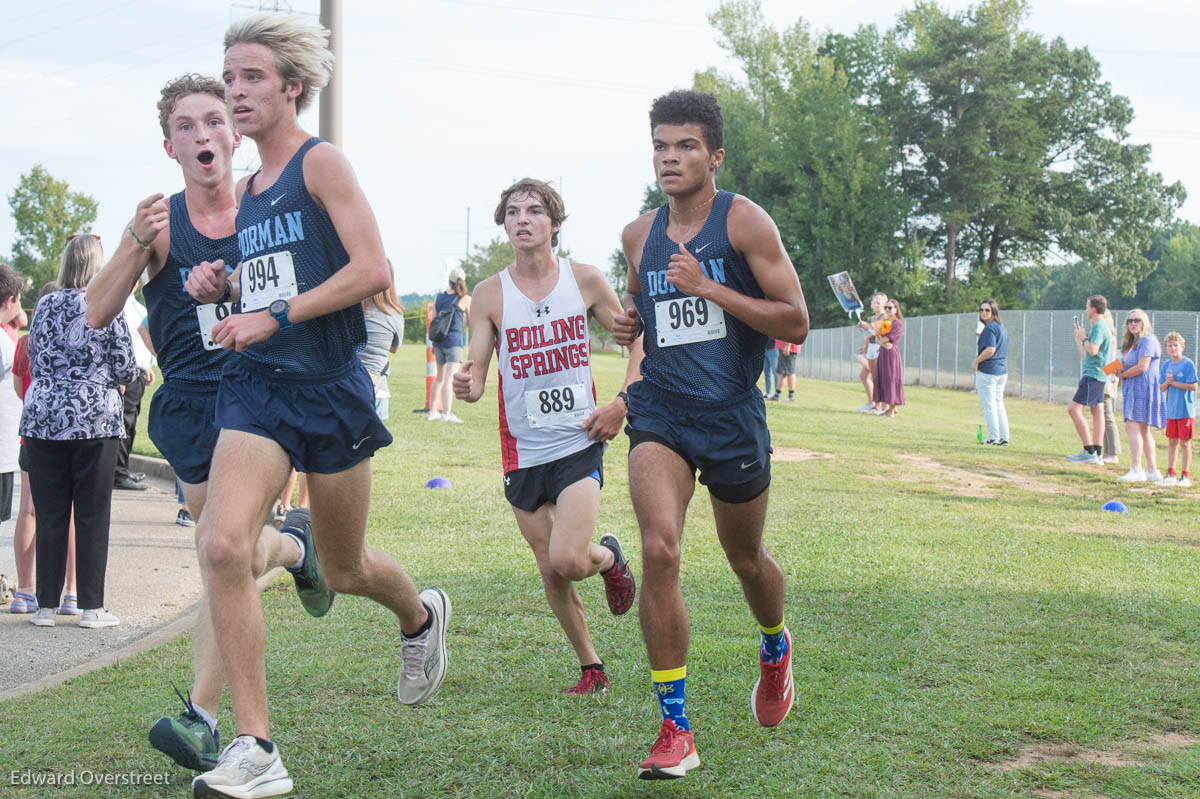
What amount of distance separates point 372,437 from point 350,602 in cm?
339

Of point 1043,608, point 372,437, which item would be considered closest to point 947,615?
point 1043,608

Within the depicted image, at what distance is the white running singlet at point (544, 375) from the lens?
17.9 feet

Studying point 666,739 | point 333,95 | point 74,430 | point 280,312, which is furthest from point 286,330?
point 333,95

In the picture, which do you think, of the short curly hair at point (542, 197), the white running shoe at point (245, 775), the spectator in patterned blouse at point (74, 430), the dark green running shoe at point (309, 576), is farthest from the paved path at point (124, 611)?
the short curly hair at point (542, 197)

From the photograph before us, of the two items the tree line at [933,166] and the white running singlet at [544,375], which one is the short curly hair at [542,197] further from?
the tree line at [933,166]

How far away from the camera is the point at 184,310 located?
4629 millimetres

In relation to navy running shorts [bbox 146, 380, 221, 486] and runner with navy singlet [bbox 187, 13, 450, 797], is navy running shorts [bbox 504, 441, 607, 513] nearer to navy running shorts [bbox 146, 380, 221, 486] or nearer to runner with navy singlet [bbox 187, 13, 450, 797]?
runner with navy singlet [bbox 187, 13, 450, 797]

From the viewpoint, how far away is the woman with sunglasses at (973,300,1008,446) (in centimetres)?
1841

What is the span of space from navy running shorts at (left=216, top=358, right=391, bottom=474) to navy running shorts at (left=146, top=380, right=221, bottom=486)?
0.43 meters

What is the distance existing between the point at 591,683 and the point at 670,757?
1.33 meters

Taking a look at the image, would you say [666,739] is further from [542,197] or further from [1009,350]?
[1009,350]

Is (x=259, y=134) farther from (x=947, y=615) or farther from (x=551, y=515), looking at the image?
(x=947, y=615)

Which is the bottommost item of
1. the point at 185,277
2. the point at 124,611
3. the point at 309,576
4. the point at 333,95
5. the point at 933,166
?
the point at 124,611

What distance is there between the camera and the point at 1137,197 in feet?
216
